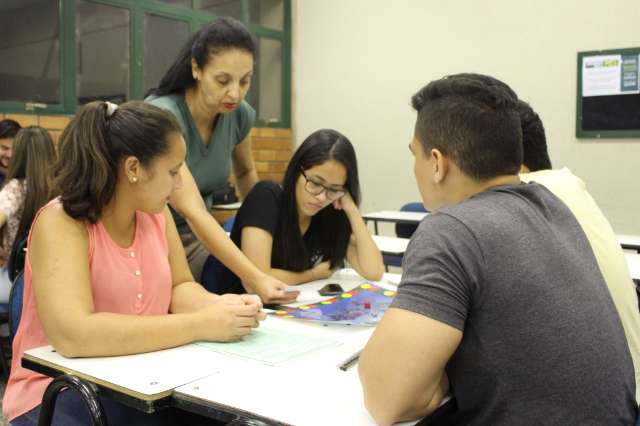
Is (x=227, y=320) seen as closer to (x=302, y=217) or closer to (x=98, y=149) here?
(x=98, y=149)

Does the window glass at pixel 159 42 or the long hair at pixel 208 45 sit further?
the window glass at pixel 159 42

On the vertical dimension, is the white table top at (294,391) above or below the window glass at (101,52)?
below

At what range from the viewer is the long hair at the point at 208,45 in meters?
2.15

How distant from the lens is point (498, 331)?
3.23 feet

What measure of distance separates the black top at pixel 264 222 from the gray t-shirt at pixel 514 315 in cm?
126

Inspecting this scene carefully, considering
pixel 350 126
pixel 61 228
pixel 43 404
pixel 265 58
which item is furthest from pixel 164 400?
pixel 265 58

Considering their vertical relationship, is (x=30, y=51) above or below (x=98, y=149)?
above

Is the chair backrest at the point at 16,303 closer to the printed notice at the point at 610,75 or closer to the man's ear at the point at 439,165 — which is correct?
the man's ear at the point at 439,165

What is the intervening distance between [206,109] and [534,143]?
117 centimetres

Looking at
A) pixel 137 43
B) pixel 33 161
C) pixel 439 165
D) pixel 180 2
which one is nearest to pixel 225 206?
pixel 137 43

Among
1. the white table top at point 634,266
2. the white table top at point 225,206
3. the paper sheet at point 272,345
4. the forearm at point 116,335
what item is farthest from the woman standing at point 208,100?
the white table top at point 225,206

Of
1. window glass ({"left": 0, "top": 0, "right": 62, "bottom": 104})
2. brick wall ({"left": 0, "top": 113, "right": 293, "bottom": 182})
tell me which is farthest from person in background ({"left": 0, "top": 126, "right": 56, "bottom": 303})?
brick wall ({"left": 0, "top": 113, "right": 293, "bottom": 182})

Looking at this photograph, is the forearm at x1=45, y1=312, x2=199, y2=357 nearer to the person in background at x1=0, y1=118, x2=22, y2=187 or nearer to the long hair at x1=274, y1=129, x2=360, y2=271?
the long hair at x1=274, y1=129, x2=360, y2=271

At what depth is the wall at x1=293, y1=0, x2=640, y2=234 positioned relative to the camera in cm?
476
